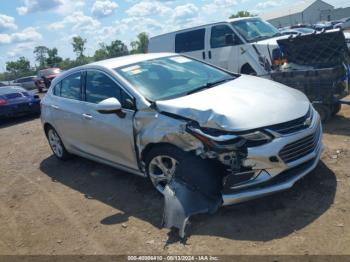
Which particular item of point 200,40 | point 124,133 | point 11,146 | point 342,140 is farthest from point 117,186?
point 200,40

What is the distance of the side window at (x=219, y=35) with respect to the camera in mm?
10580

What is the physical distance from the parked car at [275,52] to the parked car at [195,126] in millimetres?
1880

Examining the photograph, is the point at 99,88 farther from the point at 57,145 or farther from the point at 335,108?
the point at 335,108

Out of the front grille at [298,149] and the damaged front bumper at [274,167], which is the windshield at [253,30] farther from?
the damaged front bumper at [274,167]

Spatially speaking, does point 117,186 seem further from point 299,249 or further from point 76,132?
point 299,249

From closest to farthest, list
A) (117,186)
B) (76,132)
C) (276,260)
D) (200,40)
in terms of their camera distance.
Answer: (276,260) < (117,186) < (76,132) < (200,40)

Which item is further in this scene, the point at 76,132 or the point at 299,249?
the point at 76,132

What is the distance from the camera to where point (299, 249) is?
3516 millimetres

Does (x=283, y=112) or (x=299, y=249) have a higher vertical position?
(x=283, y=112)

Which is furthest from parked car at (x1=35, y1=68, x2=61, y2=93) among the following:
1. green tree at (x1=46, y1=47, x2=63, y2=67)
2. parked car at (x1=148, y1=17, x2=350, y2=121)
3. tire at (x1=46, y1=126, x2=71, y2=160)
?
green tree at (x1=46, y1=47, x2=63, y2=67)

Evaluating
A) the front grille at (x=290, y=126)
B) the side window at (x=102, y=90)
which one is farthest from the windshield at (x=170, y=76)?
the front grille at (x=290, y=126)

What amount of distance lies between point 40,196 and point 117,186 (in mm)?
1221

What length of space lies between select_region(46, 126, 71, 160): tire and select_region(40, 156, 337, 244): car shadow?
57.3 inches

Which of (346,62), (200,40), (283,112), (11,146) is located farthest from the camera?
(200,40)
